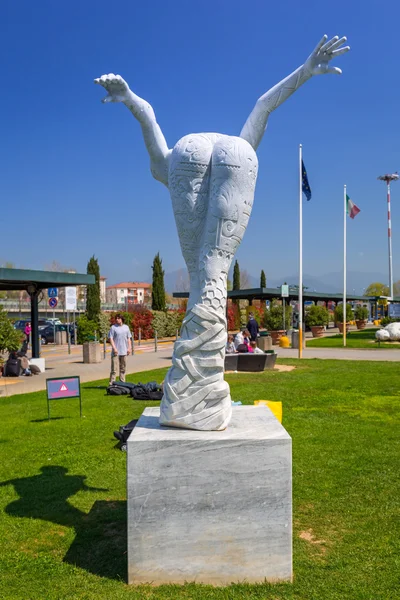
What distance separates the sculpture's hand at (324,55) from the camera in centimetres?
446

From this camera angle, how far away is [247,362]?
1567cm

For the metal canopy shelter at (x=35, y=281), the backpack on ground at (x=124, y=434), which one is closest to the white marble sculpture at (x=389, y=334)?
the metal canopy shelter at (x=35, y=281)

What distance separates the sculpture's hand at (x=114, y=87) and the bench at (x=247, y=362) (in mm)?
11481

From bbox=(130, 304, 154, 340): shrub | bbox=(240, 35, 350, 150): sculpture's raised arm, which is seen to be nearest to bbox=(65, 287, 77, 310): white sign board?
bbox=(130, 304, 154, 340): shrub

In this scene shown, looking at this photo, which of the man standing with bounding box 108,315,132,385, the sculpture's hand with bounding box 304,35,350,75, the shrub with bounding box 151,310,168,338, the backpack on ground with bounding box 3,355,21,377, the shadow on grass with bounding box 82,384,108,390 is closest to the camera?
the sculpture's hand with bounding box 304,35,350,75

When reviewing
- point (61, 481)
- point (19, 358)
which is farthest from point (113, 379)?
point (61, 481)

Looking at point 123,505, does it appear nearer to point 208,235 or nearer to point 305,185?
point 208,235

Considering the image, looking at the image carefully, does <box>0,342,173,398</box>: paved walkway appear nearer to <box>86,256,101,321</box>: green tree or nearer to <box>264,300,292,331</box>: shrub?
<box>264,300,292,331</box>: shrub

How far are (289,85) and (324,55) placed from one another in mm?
366

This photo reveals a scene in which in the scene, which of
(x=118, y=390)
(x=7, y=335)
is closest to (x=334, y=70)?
(x=118, y=390)

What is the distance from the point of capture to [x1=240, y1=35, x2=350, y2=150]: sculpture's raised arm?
4.48 m

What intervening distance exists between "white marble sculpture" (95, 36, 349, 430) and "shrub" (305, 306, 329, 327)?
96.9 ft

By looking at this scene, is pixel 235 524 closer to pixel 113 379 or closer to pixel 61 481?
pixel 61 481

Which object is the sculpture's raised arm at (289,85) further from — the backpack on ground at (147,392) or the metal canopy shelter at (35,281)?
the metal canopy shelter at (35,281)
